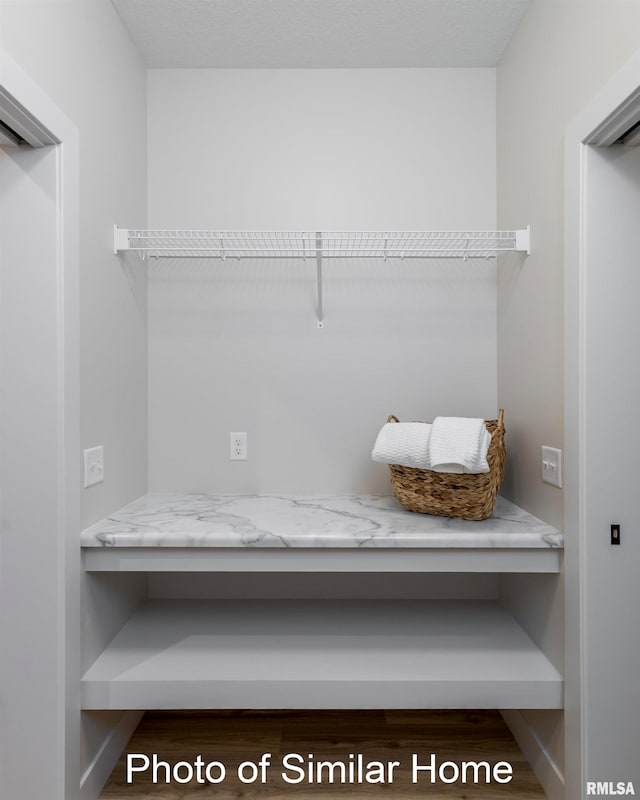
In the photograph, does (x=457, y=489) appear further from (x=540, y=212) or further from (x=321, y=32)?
(x=321, y=32)

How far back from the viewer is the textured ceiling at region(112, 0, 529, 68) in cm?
181

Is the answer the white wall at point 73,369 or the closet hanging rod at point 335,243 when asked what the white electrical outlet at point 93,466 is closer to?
the white wall at point 73,369

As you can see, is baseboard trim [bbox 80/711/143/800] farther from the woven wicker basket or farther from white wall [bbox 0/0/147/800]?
the woven wicker basket

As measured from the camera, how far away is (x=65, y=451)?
1.45m

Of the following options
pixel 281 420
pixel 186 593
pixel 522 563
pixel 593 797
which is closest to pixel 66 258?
pixel 281 420

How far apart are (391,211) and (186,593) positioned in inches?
69.7

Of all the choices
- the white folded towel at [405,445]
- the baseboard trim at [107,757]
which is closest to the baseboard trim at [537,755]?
the white folded towel at [405,445]

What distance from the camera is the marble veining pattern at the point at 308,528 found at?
157 centimetres

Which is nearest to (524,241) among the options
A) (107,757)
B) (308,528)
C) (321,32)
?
(321,32)

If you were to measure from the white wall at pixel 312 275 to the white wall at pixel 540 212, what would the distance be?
0.54 feet

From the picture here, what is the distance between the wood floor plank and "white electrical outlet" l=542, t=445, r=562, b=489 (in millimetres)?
984

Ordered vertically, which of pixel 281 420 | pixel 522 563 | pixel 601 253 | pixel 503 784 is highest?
pixel 601 253

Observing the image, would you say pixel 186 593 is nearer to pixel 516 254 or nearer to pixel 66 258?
pixel 66 258

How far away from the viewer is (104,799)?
1645 mm
